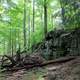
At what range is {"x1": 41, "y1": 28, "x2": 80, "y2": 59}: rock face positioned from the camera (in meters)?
14.5

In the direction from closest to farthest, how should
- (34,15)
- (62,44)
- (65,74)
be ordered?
1. (65,74)
2. (62,44)
3. (34,15)

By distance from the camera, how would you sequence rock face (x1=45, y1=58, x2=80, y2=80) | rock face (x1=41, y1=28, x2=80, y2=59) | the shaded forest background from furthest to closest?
the shaded forest background → rock face (x1=41, y1=28, x2=80, y2=59) → rock face (x1=45, y1=58, x2=80, y2=80)

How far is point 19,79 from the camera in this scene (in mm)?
9250

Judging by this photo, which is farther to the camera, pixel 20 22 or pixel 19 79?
pixel 20 22

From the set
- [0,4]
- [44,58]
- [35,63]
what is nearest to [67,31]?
[44,58]

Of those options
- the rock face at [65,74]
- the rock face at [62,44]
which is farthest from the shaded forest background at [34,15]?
the rock face at [65,74]

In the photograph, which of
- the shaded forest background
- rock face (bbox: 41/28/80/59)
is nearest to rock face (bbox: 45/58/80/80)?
rock face (bbox: 41/28/80/59)

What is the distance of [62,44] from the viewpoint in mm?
15414

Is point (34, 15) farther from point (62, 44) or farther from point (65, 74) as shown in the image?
point (65, 74)

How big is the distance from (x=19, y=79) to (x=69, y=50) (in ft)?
21.8

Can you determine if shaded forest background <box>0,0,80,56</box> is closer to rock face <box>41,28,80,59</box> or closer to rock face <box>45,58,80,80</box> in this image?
rock face <box>41,28,80,59</box>

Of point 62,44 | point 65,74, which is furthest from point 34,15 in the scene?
point 65,74

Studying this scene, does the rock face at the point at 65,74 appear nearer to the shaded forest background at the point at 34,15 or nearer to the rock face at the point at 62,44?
the rock face at the point at 62,44

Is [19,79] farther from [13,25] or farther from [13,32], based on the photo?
[13,32]
